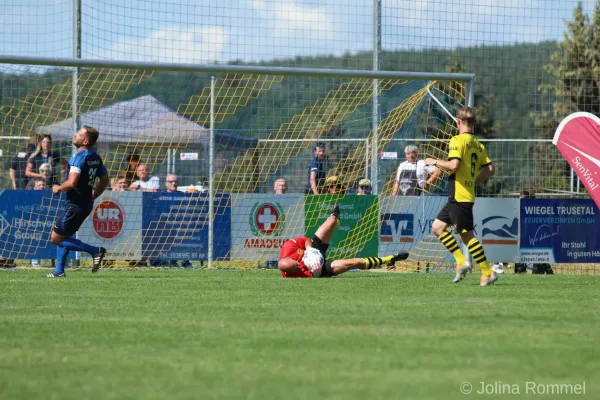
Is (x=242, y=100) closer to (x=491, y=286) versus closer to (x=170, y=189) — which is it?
(x=170, y=189)

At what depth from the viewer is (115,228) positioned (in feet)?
55.5

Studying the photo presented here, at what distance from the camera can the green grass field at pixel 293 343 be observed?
16.2 ft

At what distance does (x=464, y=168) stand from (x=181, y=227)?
6.15 m

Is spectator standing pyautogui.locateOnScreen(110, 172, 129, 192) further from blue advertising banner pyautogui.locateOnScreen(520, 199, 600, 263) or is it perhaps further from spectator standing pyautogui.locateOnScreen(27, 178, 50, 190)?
blue advertising banner pyautogui.locateOnScreen(520, 199, 600, 263)

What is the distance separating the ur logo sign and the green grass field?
5.76 m

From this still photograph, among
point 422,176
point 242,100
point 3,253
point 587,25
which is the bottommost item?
point 3,253

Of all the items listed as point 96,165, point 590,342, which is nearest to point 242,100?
point 96,165

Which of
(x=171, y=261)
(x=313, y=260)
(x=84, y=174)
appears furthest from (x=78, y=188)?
(x=171, y=261)

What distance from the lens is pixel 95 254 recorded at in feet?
46.6

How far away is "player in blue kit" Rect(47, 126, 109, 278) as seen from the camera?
1368cm

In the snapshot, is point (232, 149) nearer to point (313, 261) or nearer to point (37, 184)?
point (37, 184)

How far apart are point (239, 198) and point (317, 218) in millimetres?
1347

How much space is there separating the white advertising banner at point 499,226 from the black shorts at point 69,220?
6576mm

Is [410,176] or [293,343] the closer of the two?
[293,343]
